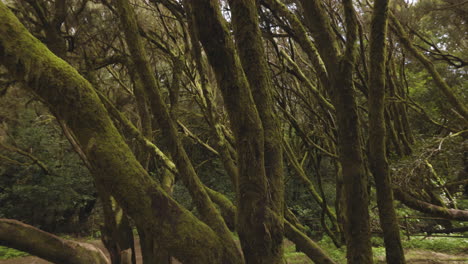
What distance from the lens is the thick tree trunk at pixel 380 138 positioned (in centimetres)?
255

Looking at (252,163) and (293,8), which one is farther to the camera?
(293,8)

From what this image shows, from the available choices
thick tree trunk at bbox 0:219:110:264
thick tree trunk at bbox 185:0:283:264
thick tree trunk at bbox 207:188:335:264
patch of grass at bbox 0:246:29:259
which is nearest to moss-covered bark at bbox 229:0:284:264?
thick tree trunk at bbox 185:0:283:264

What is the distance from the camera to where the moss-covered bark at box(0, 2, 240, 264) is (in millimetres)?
1519

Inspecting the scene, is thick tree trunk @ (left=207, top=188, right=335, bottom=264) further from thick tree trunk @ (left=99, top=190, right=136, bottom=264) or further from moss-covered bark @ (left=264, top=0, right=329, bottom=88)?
thick tree trunk @ (left=99, top=190, right=136, bottom=264)

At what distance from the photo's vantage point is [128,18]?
10.3ft

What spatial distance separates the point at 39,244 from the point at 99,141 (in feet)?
3.88

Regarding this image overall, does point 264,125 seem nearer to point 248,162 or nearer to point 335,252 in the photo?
point 248,162

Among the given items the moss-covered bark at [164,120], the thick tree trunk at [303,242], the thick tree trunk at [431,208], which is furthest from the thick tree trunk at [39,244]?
the thick tree trunk at [431,208]

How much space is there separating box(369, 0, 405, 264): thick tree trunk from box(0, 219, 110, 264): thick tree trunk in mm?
2457

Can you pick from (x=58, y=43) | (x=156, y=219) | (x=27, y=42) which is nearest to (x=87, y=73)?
(x=58, y=43)

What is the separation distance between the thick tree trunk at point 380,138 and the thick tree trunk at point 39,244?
8.06 ft

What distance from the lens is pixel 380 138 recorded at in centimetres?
260

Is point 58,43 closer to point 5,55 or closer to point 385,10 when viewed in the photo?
point 5,55

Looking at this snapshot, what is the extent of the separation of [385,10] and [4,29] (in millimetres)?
2657
